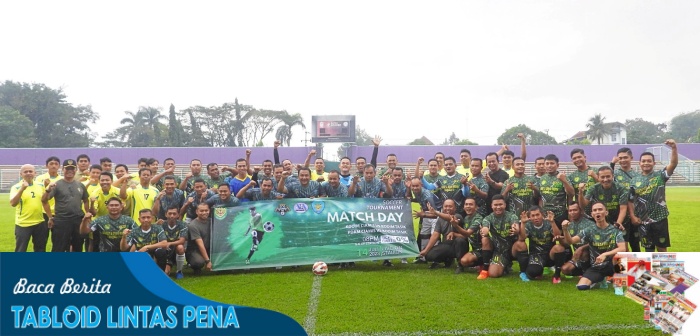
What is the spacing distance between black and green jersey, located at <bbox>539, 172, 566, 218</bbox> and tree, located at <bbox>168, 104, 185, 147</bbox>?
179ft

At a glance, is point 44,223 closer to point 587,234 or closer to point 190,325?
point 190,325

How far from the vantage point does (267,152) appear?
41250 millimetres

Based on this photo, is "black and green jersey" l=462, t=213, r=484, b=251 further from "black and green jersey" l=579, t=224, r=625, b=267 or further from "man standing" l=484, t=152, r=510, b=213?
"black and green jersey" l=579, t=224, r=625, b=267

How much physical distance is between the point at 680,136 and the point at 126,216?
103387 millimetres

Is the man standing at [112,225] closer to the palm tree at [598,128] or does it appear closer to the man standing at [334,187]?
the man standing at [334,187]

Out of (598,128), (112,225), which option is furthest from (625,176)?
(598,128)

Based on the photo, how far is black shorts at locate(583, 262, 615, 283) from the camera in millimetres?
6434

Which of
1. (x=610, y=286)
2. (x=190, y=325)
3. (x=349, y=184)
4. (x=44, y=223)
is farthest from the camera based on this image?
(x=349, y=184)

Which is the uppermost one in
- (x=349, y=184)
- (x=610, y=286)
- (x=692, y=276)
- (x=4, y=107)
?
(x=4, y=107)

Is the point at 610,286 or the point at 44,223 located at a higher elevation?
the point at 44,223

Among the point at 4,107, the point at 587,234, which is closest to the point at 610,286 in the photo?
the point at 587,234

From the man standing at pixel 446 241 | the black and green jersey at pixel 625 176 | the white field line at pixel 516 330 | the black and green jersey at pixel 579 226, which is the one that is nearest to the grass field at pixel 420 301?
the white field line at pixel 516 330

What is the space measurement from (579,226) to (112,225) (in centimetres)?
652

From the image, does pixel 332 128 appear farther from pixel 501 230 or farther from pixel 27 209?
pixel 501 230
